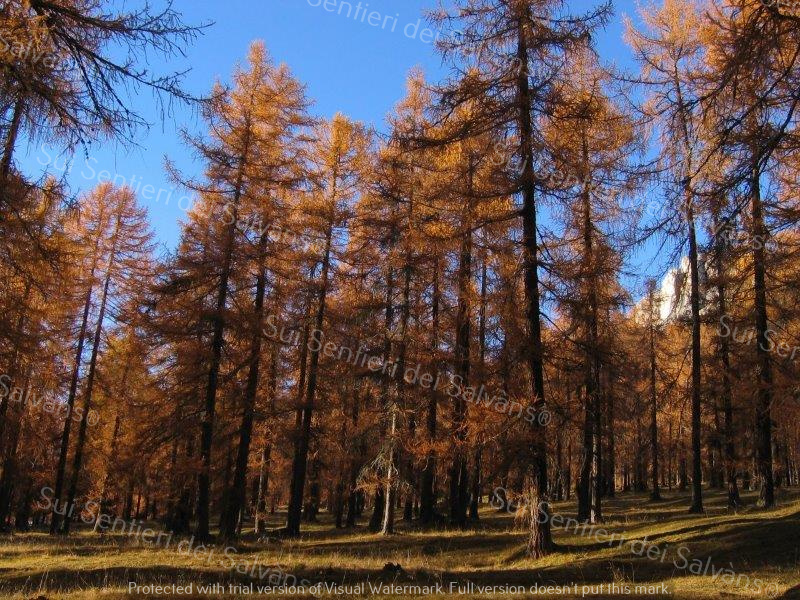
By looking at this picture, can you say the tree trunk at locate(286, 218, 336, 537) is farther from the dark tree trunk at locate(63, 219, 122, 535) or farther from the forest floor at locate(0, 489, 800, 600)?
the dark tree trunk at locate(63, 219, 122, 535)

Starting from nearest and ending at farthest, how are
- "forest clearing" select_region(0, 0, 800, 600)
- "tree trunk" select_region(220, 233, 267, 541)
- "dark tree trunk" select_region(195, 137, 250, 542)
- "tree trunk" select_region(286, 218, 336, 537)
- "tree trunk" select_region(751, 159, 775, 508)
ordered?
"forest clearing" select_region(0, 0, 800, 600) → "tree trunk" select_region(751, 159, 775, 508) → "dark tree trunk" select_region(195, 137, 250, 542) → "tree trunk" select_region(220, 233, 267, 541) → "tree trunk" select_region(286, 218, 336, 537)

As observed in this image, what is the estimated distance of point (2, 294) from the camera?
13406 mm

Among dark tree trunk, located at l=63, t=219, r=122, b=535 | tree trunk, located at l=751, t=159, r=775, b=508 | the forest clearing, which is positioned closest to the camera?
the forest clearing

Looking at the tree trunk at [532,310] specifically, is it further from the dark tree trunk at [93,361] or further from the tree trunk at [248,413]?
the dark tree trunk at [93,361]

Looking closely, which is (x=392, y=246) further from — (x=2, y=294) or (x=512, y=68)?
(x=2, y=294)

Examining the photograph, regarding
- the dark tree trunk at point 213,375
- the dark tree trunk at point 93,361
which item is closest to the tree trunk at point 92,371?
the dark tree trunk at point 93,361

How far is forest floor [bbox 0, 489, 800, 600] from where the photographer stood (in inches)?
271

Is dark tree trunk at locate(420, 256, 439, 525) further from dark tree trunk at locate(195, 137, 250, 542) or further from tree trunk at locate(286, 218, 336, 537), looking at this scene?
dark tree trunk at locate(195, 137, 250, 542)

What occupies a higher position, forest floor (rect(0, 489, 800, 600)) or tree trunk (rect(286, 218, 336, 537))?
tree trunk (rect(286, 218, 336, 537))

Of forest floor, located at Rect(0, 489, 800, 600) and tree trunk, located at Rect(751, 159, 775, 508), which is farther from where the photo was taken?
tree trunk, located at Rect(751, 159, 775, 508)

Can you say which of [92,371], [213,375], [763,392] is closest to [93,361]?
[92,371]

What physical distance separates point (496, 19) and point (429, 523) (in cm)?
1459

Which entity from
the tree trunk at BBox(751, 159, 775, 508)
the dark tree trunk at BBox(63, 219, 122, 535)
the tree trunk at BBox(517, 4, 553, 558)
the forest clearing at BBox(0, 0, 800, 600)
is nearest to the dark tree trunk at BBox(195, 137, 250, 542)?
the forest clearing at BBox(0, 0, 800, 600)

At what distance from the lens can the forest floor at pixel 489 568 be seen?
6895 mm
